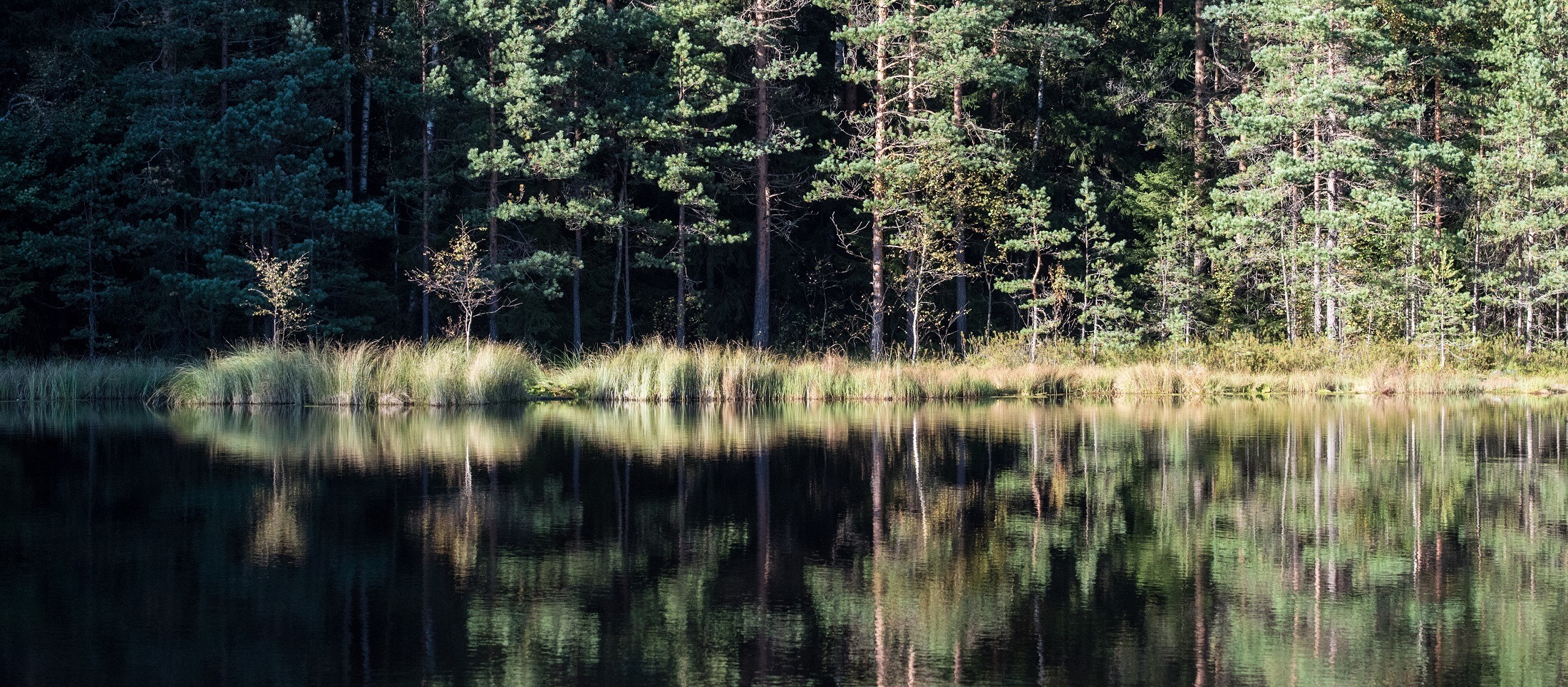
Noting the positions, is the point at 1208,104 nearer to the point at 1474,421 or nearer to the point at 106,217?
the point at 1474,421

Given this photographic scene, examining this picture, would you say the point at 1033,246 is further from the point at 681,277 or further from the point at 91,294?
the point at 91,294

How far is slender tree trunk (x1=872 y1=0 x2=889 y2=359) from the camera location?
36.2 metres

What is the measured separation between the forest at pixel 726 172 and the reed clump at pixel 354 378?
324 centimetres

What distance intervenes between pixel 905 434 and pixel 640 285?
74.3 feet

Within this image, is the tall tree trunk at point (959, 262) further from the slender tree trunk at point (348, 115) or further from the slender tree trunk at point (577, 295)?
the slender tree trunk at point (348, 115)

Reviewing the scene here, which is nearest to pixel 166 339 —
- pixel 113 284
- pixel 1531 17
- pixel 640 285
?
pixel 113 284

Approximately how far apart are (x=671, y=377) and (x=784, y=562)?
1795 centimetres

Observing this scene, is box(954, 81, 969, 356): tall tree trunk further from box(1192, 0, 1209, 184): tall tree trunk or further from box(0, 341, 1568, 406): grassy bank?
box(1192, 0, 1209, 184): tall tree trunk

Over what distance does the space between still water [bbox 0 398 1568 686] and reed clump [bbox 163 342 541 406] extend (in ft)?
25.1

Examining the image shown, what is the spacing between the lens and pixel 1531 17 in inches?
1489

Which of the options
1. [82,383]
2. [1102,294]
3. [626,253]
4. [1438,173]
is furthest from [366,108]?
[1438,173]

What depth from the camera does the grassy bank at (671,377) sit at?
26.5 metres

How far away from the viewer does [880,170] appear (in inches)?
1411

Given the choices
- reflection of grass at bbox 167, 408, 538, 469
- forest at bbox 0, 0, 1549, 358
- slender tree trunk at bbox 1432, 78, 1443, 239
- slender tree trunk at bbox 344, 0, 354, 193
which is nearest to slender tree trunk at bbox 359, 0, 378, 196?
forest at bbox 0, 0, 1549, 358
